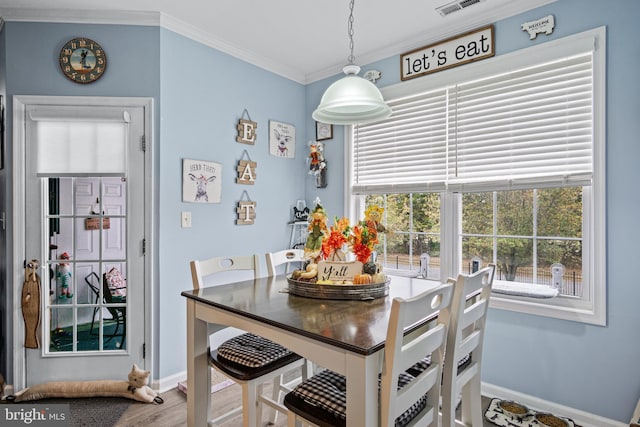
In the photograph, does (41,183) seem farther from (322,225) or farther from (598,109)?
(598,109)

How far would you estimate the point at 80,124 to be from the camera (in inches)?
98.1

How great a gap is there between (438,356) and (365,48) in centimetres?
248

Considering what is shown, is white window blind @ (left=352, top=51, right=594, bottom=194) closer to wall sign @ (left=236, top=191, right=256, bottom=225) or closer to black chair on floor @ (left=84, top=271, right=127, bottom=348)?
wall sign @ (left=236, top=191, right=256, bottom=225)

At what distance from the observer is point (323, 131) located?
11.5 feet

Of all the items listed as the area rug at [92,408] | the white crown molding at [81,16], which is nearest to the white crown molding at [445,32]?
the white crown molding at [81,16]

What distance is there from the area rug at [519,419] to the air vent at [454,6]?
2.51 m

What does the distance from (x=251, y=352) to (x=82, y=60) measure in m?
2.21

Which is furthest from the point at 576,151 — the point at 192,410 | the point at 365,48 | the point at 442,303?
the point at 192,410

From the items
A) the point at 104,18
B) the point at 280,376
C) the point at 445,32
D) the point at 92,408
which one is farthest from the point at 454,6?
the point at 92,408

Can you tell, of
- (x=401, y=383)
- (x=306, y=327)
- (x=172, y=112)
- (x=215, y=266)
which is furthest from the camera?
(x=172, y=112)

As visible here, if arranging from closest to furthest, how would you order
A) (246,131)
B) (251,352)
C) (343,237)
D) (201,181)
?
(251,352), (343,237), (201,181), (246,131)

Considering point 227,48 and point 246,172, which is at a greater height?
point 227,48

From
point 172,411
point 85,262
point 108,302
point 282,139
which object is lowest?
point 172,411

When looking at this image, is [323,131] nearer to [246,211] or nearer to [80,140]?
[246,211]
